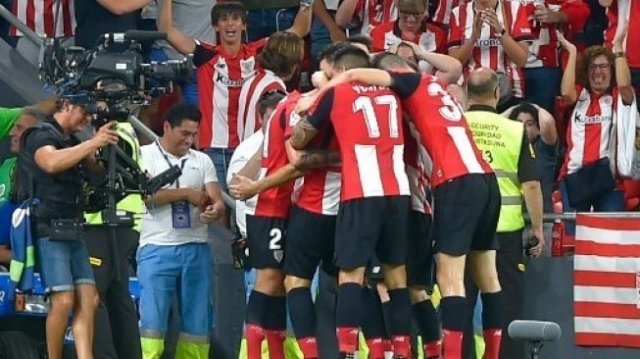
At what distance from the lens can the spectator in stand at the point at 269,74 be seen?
639 inches

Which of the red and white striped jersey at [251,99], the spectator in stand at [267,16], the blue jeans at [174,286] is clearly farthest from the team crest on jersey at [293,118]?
the spectator in stand at [267,16]

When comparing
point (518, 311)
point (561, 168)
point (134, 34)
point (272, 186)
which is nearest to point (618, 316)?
point (518, 311)

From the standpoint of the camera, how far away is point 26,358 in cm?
1504

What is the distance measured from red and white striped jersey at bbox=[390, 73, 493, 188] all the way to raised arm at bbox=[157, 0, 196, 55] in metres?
3.95

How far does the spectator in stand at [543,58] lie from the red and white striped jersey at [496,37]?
0.15 meters

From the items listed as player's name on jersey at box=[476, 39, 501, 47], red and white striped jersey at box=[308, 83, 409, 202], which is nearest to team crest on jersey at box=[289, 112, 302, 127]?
red and white striped jersey at box=[308, 83, 409, 202]

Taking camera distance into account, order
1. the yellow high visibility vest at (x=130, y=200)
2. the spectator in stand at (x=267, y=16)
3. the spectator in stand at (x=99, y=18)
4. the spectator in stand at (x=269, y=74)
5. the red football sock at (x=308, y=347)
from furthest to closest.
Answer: the spectator in stand at (x=267, y=16), the spectator in stand at (x=99, y=18), the spectator in stand at (x=269, y=74), the yellow high visibility vest at (x=130, y=200), the red football sock at (x=308, y=347)

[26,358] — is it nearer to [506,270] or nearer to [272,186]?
[272,186]

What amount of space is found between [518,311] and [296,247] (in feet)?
7.67

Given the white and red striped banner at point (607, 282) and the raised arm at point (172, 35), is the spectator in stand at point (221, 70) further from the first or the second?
the white and red striped banner at point (607, 282)

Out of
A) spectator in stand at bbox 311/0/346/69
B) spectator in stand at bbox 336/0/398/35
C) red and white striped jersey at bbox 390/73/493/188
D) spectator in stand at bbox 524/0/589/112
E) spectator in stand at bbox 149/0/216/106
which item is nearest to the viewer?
red and white striped jersey at bbox 390/73/493/188

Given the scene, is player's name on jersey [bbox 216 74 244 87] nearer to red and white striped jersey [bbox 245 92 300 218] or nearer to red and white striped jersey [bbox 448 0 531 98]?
red and white striped jersey [bbox 448 0 531 98]

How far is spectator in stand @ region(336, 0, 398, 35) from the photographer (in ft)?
60.1

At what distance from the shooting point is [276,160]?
1454 cm
